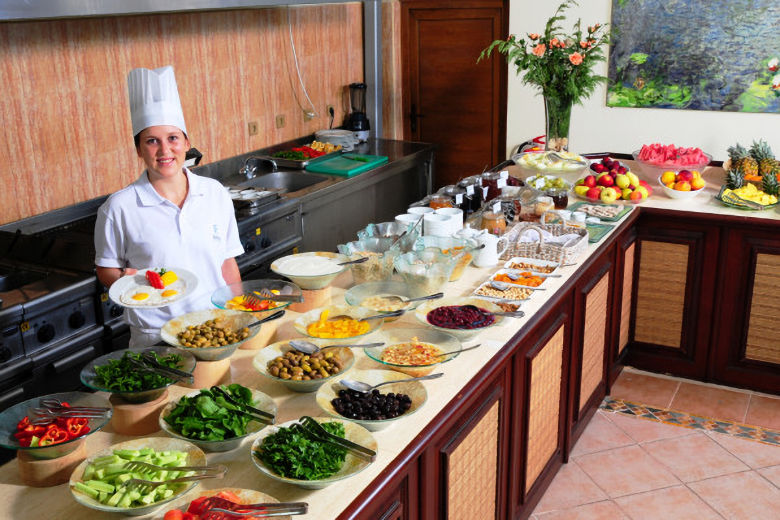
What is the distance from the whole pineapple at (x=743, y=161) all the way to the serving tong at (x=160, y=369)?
3.65 meters

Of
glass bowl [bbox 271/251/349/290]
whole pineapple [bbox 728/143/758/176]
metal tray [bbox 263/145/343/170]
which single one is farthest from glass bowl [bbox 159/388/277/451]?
whole pineapple [bbox 728/143/758/176]

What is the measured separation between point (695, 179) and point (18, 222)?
11.9 ft

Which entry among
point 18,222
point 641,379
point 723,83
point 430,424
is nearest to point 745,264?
point 641,379

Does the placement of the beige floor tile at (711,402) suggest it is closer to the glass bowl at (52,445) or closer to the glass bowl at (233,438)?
the glass bowl at (233,438)

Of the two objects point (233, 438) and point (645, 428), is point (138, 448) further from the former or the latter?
point (645, 428)

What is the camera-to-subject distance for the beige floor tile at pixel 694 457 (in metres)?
3.83

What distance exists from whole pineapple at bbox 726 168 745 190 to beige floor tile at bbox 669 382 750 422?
3.86 ft

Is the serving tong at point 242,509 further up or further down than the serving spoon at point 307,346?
further down

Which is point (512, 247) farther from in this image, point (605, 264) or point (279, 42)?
point (279, 42)

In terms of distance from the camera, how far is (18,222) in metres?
3.87

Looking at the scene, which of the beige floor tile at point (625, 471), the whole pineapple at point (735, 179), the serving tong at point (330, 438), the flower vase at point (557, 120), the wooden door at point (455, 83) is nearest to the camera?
the serving tong at point (330, 438)

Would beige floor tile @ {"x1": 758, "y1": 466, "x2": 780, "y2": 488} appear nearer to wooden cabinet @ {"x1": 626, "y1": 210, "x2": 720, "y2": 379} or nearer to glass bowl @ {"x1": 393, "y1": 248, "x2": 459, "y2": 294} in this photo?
wooden cabinet @ {"x1": 626, "y1": 210, "x2": 720, "y2": 379}

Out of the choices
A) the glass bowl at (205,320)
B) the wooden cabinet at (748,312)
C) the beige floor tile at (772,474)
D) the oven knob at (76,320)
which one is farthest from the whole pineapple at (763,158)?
the oven knob at (76,320)

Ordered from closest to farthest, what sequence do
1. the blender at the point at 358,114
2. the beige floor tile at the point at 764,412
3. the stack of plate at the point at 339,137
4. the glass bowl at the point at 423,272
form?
the glass bowl at the point at 423,272
the beige floor tile at the point at 764,412
the stack of plate at the point at 339,137
the blender at the point at 358,114
